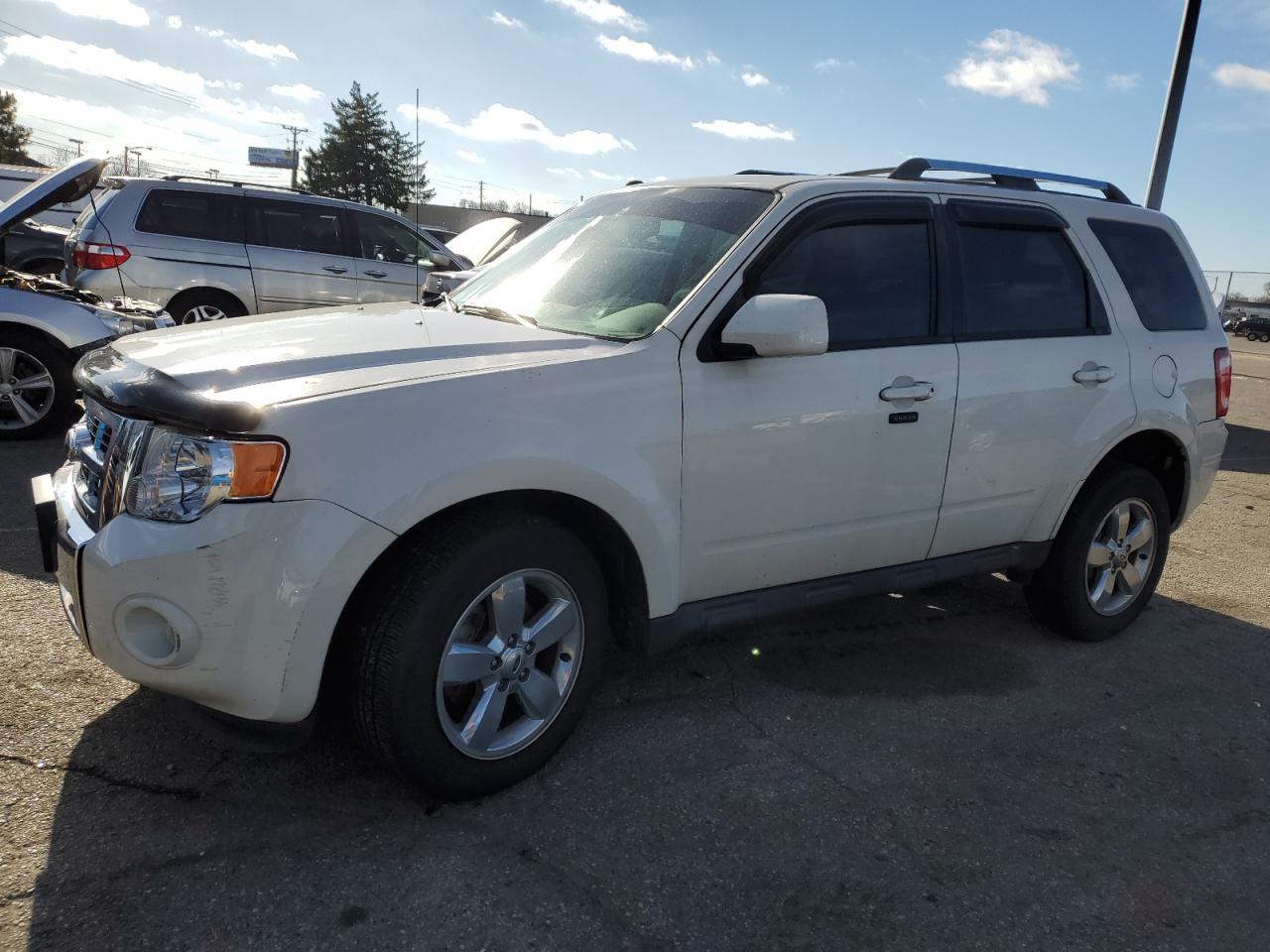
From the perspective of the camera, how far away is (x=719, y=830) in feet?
8.79

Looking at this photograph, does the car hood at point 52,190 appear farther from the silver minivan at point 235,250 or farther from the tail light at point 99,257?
the tail light at point 99,257

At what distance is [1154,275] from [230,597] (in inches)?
162

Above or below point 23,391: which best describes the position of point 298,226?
above

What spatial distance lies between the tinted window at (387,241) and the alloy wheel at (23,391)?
13.1ft

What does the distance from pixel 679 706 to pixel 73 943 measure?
194 cm

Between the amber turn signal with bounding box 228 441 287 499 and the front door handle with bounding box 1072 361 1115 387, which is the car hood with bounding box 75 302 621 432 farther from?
the front door handle with bounding box 1072 361 1115 387

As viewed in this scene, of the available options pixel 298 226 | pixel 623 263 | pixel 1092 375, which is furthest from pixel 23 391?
pixel 1092 375

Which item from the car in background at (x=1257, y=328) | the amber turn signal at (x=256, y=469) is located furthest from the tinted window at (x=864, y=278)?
the car in background at (x=1257, y=328)

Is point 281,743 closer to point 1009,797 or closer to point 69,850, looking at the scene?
point 69,850

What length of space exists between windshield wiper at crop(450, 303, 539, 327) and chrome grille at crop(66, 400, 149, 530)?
1.25m

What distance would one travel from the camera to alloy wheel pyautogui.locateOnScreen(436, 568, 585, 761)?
2.61 m

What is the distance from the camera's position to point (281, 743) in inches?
95.5

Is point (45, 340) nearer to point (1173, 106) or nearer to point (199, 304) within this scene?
point (199, 304)

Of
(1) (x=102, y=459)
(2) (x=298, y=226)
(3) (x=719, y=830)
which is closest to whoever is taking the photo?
(1) (x=102, y=459)
